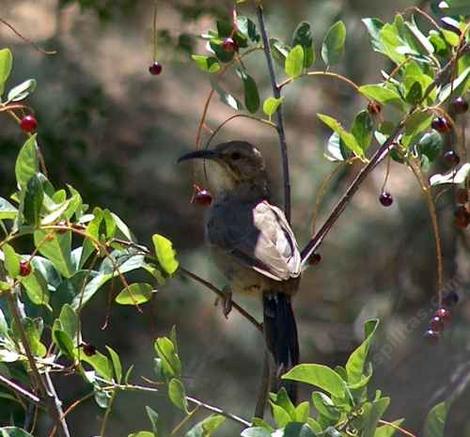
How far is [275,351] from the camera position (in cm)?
398

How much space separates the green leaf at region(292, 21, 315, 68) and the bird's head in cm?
176

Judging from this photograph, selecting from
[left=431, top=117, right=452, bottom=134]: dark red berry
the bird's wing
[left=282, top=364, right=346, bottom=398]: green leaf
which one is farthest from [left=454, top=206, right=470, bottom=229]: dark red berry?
[left=282, top=364, right=346, bottom=398]: green leaf

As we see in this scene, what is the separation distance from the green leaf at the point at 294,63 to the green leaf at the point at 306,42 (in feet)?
0.08

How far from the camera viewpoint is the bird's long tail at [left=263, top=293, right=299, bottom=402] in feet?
13.0

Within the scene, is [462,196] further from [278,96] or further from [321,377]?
[321,377]

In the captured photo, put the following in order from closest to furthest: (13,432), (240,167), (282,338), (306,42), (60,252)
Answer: (13,432) < (60,252) < (306,42) < (282,338) < (240,167)

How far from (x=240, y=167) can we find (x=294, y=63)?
202cm

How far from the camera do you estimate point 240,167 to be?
5445 mm

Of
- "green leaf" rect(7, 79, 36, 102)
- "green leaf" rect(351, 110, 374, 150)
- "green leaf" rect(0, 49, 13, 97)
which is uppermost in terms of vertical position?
"green leaf" rect(0, 49, 13, 97)

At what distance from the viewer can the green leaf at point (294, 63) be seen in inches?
135

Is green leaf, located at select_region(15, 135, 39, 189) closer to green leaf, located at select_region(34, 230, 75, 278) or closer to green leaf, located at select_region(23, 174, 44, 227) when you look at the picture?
green leaf, located at select_region(23, 174, 44, 227)

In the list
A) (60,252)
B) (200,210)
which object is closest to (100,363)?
(60,252)

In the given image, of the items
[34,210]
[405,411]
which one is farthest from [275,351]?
[405,411]

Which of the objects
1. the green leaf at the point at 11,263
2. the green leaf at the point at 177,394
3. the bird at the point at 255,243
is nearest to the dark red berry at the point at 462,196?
the bird at the point at 255,243
